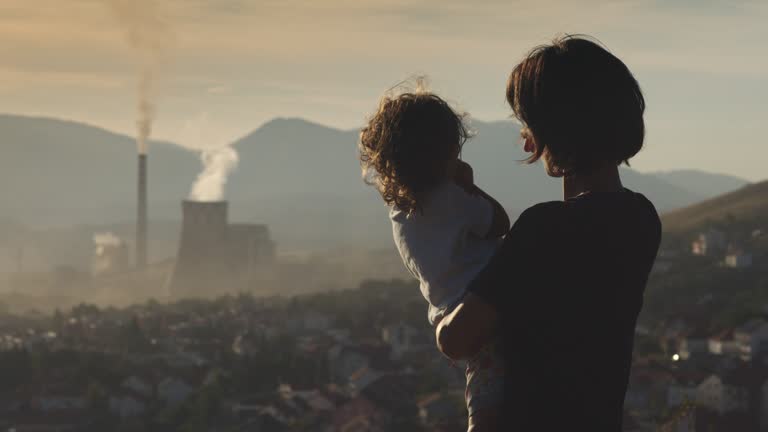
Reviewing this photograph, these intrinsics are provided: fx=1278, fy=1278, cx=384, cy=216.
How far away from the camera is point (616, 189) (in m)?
2.74

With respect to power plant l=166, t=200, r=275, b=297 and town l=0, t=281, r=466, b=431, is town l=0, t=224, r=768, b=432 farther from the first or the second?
power plant l=166, t=200, r=275, b=297

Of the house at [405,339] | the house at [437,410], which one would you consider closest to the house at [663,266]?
the house at [405,339]

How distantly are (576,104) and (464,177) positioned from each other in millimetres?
346

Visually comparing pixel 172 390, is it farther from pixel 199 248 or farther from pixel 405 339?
pixel 199 248

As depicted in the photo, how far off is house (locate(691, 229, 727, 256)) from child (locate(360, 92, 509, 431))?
54.0 meters

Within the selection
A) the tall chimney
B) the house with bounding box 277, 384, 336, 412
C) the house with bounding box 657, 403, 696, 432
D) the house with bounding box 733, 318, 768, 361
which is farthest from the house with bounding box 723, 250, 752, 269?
the house with bounding box 657, 403, 696, 432

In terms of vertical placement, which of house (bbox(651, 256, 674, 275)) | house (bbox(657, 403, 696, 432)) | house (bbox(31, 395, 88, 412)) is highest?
house (bbox(657, 403, 696, 432))

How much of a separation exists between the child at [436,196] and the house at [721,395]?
23021 mm

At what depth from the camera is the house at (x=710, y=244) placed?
2206 inches

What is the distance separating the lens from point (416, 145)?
2902mm

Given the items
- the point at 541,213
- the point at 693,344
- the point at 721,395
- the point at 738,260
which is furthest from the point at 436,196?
the point at 738,260

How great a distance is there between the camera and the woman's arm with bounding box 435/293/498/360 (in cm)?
257

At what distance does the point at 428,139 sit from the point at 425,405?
25279 mm

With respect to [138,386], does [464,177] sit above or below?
above
